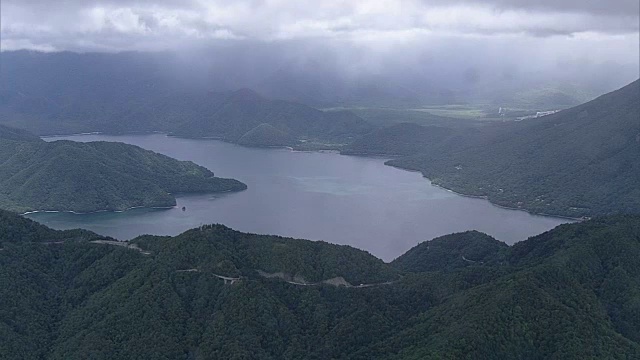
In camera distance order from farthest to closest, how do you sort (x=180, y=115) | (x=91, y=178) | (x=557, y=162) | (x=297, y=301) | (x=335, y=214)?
(x=180, y=115) < (x=557, y=162) < (x=91, y=178) < (x=335, y=214) < (x=297, y=301)

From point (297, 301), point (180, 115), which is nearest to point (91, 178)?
point (297, 301)

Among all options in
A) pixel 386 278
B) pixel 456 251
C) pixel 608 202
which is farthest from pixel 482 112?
pixel 386 278

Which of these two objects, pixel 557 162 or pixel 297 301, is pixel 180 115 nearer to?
pixel 557 162

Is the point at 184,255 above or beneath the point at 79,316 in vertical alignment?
above

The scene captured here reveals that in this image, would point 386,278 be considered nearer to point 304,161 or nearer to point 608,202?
point 608,202

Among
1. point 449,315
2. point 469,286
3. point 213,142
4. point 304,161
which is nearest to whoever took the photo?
point 449,315

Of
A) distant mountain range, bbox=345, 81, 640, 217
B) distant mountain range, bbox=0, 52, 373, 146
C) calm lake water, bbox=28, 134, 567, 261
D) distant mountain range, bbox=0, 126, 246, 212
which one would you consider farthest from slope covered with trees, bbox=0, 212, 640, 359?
distant mountain range, bbox=0, 52, 373, 146

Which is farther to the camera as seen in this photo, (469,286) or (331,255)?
(331,255)
